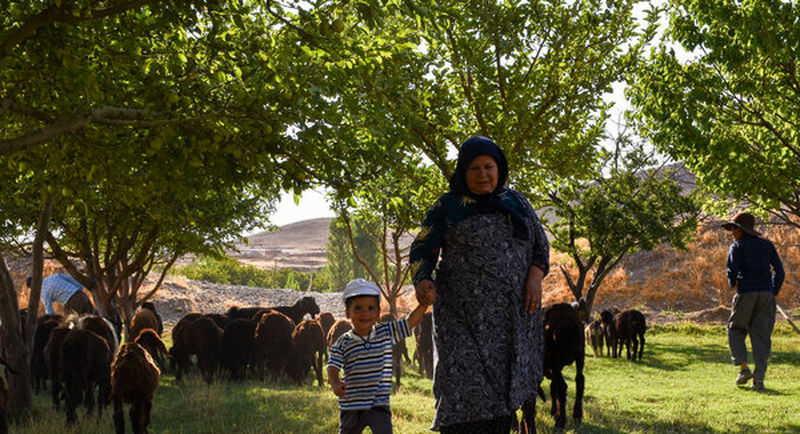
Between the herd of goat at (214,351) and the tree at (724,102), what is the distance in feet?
17.8

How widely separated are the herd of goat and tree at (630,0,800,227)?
541cm

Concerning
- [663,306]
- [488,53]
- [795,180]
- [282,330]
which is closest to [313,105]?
[488,53]

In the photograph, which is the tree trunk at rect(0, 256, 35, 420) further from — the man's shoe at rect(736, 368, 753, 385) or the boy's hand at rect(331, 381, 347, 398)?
the man's shoe at rect(736, 368, 753, 385)

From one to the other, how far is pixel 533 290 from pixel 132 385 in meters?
5.12

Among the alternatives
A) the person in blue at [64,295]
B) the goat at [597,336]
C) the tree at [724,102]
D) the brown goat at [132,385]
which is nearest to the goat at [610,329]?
the goat at [597,336]

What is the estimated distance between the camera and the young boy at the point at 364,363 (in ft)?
15.9

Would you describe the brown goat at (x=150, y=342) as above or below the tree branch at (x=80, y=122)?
below

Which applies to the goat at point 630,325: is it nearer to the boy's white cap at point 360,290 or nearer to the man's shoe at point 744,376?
the man's shoe at point 744,376

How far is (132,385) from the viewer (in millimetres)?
7441

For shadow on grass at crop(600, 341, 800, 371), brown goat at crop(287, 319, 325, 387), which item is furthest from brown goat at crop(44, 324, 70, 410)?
shadow on grass at crop(600, 341, 800, 371)

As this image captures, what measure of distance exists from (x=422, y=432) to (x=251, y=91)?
3.96 m

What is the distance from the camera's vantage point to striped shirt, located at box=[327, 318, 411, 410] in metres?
4.86

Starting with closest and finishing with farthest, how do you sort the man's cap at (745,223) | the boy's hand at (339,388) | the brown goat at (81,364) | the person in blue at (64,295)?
the boy's hand at (339,388), the brown goat at (81,364), the man's cap at (745,223), the person in blue at (64,295)

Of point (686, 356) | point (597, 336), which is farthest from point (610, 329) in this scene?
point (686, 356)
